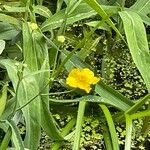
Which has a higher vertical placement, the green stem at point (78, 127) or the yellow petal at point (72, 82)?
the yellow petal at point (72, 82)

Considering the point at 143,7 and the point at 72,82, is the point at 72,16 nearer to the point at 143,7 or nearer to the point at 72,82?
the point at 143,7

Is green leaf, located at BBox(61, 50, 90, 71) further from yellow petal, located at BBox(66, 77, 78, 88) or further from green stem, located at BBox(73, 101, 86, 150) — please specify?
yellow petal, located at BBox(66, 77, 78, 88)

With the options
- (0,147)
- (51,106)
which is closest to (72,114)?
(51,106)

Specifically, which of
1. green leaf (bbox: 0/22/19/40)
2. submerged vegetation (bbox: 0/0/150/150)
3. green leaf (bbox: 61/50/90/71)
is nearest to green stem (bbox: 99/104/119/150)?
submerged vegetation (bbox: 0/0/150/150)

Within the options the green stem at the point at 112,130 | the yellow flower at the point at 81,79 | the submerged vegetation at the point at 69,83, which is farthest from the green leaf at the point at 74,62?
the yellow flower at the point at 81,79

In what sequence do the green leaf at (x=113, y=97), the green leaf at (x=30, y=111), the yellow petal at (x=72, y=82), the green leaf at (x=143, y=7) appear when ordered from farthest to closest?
the green leaf at (x=143, y=7), the green leaf at (x=113, y=97), the green leaf at (x=30, y=111), the yellow petal at (x=72, y=82)

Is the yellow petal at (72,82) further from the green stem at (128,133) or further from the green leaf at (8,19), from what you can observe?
the green leaf at (8,19)

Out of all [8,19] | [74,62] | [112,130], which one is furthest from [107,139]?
[8,19]

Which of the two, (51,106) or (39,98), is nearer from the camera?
(39,98)

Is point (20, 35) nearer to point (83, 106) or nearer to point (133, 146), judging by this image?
point (83, 106)
